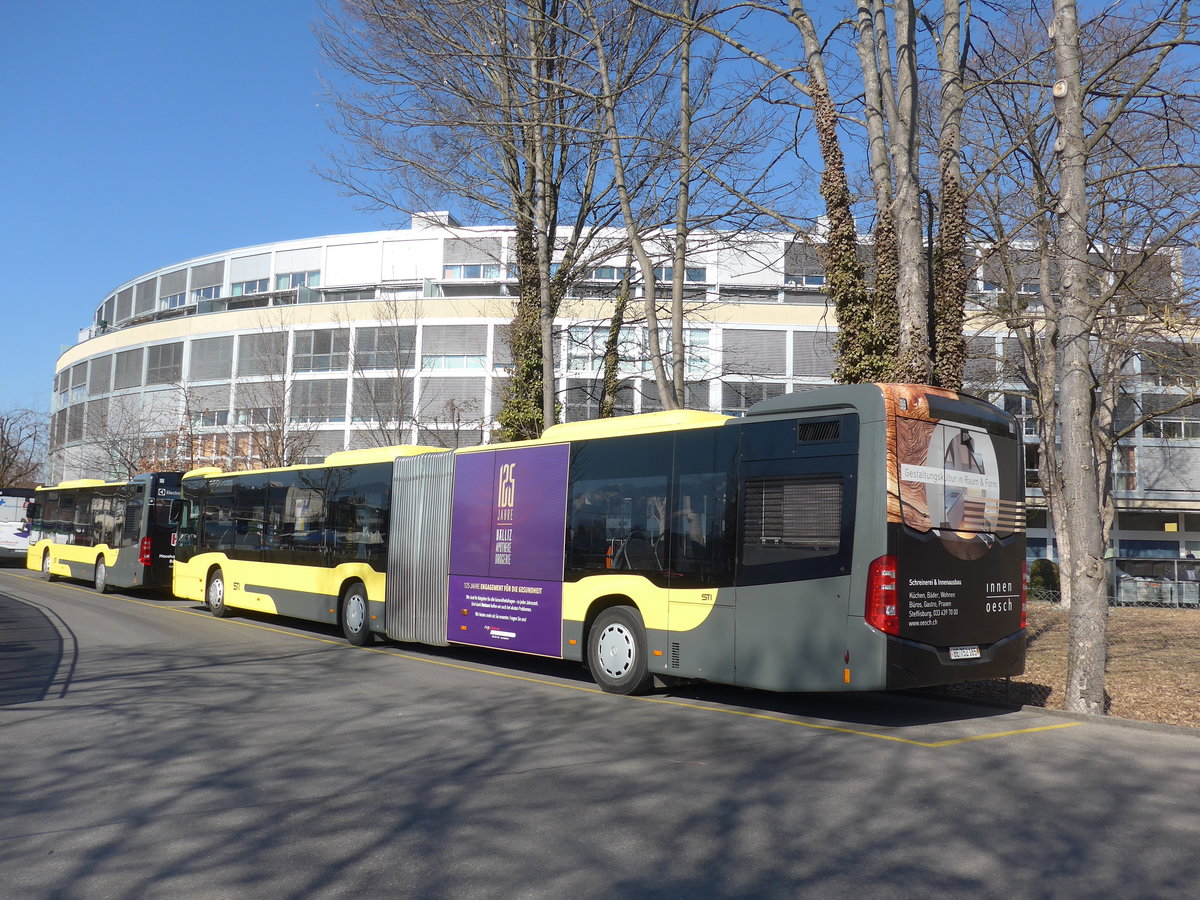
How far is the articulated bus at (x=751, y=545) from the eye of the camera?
889 centimetres

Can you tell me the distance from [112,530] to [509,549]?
16.8m

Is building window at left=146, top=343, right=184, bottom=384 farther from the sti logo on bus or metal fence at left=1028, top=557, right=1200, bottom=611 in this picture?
the sti logo on bus

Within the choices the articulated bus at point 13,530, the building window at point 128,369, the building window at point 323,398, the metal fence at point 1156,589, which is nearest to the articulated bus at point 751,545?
the metal fence at point 1156,589

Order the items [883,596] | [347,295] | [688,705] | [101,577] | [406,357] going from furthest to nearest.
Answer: [347,295]
[406,357]
[101,577]
[688,705]
[883,596]

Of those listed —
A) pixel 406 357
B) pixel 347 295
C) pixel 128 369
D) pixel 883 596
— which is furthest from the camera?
pixel 128 369

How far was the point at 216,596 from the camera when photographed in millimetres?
20547

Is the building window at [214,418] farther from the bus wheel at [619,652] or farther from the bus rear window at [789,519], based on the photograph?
the bus rear window at [789,519]

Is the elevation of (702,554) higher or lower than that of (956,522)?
lower

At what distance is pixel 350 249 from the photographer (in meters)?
53.8

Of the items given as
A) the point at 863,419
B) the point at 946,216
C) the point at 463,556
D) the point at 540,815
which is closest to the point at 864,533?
the point at 863,419

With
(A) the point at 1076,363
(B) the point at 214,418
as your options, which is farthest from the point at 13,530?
(A) the point at 1076,363

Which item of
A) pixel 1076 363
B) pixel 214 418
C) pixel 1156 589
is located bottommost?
pixel 1156 589

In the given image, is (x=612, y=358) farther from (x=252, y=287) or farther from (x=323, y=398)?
(x=252, y=287)

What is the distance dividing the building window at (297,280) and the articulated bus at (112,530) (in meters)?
26.3
